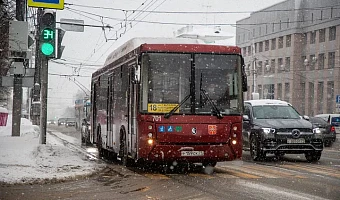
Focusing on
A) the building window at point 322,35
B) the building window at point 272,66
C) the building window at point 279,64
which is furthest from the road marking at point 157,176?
the building window at point 272,66

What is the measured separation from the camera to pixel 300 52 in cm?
7062

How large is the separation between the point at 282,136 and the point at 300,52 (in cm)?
5519

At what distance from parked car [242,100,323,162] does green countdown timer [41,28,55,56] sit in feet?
19.3

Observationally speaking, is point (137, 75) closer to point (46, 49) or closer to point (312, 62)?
point (46, 49)

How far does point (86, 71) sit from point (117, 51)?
44690 millimetres

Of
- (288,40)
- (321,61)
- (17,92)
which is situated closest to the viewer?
(17,92)

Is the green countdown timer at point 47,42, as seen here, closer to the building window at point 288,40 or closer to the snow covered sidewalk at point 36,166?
the snow covered sidewalk at point 36,166

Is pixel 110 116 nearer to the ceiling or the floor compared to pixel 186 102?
nearer to the floor

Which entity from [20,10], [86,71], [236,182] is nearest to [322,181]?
[236,182]

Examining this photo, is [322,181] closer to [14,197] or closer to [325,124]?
[14,197]

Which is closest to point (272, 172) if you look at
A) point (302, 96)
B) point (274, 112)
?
point (274, 112)

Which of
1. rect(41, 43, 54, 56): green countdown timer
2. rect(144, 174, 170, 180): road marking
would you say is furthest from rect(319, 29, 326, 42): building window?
rect(144, 174, 170, 180): road marking

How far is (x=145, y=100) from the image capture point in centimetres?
1309

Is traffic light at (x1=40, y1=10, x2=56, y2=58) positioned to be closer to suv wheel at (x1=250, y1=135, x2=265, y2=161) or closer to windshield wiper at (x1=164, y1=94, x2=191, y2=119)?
windshield wiper at (x1=164, y1=94, x2=191, y2=119)
